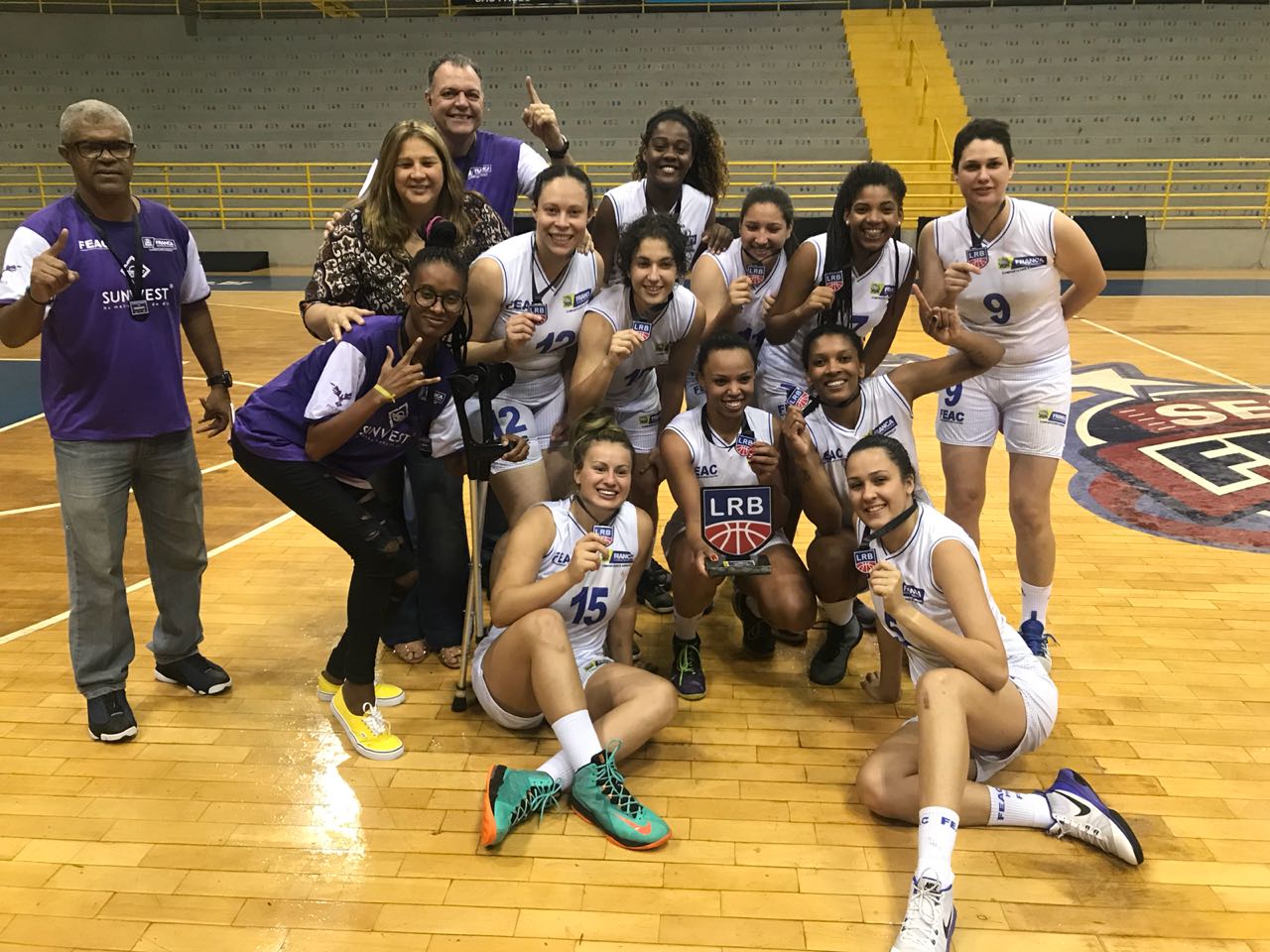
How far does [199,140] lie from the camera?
60.5ft

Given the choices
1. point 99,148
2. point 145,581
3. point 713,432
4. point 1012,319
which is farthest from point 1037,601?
point 145,581

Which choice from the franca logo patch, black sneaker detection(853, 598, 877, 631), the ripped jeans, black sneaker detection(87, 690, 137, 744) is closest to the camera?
the ripped jeans

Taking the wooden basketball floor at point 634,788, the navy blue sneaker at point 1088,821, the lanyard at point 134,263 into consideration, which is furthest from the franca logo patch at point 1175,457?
the lanyard at point 134,263

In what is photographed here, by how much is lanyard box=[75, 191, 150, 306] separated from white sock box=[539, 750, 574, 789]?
197 centimetres

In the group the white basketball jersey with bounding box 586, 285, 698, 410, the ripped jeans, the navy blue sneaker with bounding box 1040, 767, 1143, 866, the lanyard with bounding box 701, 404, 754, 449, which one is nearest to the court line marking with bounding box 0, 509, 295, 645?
the ripped jeans

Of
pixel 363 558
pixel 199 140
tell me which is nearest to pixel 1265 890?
pixel 363 558

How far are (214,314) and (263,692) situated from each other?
947 cm

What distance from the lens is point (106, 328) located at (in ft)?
10.1

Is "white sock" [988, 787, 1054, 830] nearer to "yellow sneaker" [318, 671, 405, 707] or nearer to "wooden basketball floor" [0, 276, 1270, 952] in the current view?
"wooden basketball floor" [0, 276, 1270, 952]

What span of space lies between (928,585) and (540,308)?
1.69 meters

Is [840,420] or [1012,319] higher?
[1012,319]

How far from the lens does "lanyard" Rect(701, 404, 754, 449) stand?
3.64 m

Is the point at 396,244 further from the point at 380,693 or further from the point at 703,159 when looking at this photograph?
the point at 380,693

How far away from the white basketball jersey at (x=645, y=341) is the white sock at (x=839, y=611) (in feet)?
3.60
